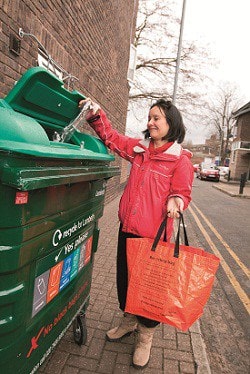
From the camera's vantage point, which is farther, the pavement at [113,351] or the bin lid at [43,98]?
the pavement at [113,351]

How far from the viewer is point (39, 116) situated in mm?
2096

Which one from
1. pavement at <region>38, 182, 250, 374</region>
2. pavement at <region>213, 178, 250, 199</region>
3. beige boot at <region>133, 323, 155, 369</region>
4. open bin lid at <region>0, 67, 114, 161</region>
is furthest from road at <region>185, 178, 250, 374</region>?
pavement at <region>213, 178, 250, 199</region>

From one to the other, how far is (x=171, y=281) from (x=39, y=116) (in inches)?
55.3

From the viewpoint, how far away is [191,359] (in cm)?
264

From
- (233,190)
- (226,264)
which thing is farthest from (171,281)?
(233,190)

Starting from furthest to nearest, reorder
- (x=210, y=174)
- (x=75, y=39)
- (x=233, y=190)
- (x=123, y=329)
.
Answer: (x=210, y=174), (x=233, y=190), (x=75, y=39), (x=123, y=329)

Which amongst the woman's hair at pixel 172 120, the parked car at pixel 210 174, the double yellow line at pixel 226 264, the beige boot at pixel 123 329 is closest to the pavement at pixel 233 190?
the parked car at pixel 210 174

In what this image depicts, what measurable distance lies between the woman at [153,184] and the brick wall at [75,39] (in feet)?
3.63

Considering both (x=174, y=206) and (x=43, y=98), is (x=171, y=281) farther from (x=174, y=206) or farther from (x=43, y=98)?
(x=43, y=98)

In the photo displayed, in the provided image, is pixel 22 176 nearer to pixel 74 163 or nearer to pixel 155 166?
pixel 74 163

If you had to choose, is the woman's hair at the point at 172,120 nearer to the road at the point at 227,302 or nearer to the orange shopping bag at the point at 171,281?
the orange shopping bag at the point at 171,281

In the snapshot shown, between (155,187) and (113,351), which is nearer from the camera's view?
(155,187)

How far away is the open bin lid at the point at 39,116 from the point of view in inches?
53.4

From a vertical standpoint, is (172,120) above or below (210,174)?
above
